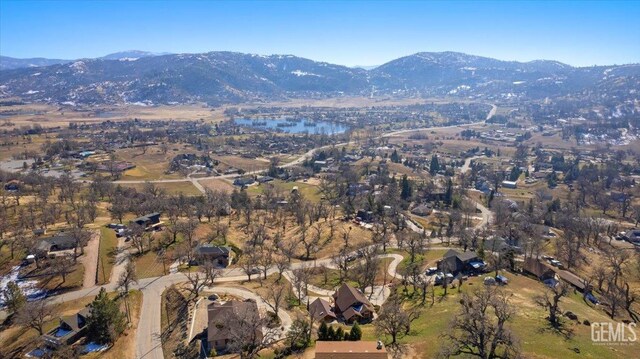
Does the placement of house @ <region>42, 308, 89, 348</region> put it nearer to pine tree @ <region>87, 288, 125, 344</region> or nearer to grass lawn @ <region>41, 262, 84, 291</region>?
pine tree @ <region>87, 288, 125, 344</region>

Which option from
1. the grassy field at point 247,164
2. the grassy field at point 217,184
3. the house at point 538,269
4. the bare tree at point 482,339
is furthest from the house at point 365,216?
the grassy field at point 247,164

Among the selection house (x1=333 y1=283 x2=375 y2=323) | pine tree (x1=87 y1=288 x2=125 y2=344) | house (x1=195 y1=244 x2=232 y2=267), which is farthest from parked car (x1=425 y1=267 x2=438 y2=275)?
pine tree (x1=87 y1=288 x2=125 y2=344)

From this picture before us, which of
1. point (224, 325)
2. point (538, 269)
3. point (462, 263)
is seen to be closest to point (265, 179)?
point (462, 263)

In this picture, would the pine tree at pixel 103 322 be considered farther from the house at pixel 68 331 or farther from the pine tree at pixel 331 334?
the pine tree at pixel 331 334

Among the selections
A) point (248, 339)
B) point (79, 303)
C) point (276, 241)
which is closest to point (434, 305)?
point (248, 339)

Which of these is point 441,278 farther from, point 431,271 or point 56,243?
point 56,243

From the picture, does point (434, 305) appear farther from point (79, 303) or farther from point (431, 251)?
point (79, 303)
